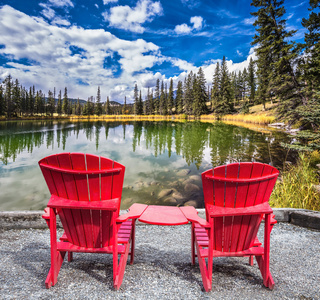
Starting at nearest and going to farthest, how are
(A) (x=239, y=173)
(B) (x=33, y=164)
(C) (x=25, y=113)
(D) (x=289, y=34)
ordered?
1. (A) (x=239, y=173)
2. (B) (x=33, y=164)
3. (D) (x=289, y=34)
4. (C) (x=25, y=113)

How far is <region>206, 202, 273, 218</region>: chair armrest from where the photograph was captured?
175 centimetres

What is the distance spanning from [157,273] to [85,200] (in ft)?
3.86

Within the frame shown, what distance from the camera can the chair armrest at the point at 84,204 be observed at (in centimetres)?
172

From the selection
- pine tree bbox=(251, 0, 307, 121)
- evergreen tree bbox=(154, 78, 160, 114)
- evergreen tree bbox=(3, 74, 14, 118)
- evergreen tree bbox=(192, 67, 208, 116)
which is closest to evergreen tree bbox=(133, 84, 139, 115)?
evergreen tree bbox=(154, 78, 160, 114)

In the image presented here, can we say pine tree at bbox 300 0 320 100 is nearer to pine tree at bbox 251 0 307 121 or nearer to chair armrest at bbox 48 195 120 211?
pine tree at bbox 251 0 307 121

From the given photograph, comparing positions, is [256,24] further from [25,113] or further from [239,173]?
[25,113]

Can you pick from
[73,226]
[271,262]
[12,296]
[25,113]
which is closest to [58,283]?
[12,296]

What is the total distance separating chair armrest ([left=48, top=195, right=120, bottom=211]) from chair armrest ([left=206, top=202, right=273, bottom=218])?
33.9 inches

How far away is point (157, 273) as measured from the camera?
2.18 m

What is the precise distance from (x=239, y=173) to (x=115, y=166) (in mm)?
1113

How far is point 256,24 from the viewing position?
15305 millimetres

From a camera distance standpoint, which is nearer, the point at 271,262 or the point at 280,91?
the point at 271,262

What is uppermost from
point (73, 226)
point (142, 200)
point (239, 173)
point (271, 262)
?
point (239, 173)

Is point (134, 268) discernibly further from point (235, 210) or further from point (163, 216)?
point (235, 210)
